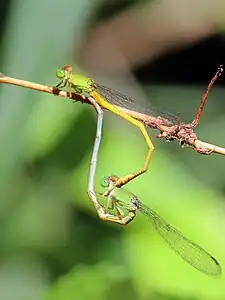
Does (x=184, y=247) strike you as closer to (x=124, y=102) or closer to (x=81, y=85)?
(x=124, y=102)

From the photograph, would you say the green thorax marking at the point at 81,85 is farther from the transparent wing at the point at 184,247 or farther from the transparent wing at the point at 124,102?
the transparent wing at the point at 184,247

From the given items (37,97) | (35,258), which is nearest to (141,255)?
(35,258)

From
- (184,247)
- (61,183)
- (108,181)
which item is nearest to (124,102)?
(108,181)

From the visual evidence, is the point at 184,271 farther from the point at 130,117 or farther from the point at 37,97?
the point at 37,97

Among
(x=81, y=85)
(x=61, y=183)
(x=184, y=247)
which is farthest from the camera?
(x=61, y=183)

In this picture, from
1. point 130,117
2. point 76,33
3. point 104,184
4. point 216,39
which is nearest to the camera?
point 130,117

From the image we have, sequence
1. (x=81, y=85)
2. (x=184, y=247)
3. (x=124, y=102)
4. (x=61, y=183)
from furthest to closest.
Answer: (x=61, y=183), (x=184, y=247), (x=124, y=102), (x=81, y=85)

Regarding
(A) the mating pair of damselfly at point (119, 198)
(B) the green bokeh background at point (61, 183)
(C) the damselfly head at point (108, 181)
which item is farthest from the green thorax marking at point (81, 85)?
(B) the green bokeh background at point (61, 183)
